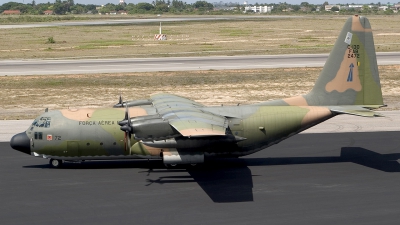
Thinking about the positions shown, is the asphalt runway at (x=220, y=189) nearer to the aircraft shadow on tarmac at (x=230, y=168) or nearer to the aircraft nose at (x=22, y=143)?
the aircraft shadow on tarmac at (x=230, y=168)

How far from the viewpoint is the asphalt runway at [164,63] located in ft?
212

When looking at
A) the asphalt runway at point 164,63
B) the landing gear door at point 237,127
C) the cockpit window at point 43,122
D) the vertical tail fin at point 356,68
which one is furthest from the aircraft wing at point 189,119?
the asphalt runway at point 164,63

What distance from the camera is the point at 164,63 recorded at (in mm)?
70125

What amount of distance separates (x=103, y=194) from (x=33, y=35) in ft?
342

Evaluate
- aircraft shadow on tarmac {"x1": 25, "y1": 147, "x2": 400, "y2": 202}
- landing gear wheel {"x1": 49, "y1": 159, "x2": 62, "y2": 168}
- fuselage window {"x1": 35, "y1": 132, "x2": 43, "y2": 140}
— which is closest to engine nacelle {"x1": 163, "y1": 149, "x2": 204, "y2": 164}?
aircraft shadow on tarmac {"x1": 25, "y1": 147, "x2": 400, "y2": 202}

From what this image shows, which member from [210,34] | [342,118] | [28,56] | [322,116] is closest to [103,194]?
[322,116]

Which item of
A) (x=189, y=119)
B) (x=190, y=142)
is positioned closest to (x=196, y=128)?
(x=189, y=119)

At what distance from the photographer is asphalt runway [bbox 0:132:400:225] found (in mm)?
20312

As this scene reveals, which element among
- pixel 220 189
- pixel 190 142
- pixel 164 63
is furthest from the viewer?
pixel 164 63

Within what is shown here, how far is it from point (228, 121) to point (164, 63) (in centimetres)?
4450

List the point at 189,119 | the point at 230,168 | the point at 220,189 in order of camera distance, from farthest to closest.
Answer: the point at 230,168 < the point at 220,189 < the point at 189,119

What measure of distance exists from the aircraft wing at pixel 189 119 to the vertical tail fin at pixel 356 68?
6533 millimetres

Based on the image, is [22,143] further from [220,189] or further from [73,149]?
[220,189]

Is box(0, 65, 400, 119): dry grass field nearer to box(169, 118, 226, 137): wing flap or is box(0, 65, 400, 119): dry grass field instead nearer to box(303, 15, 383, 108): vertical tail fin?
box(303, 15, 383, 108): vertical tail fin
